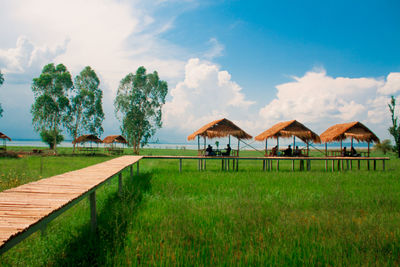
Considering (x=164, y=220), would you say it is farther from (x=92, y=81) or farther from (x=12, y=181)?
(x=92, y=81)

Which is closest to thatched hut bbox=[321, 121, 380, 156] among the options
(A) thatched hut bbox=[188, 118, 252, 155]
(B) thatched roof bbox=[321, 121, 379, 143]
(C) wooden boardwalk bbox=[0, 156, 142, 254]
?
(B) thatched roof bbox=[321, 121, 379, 143]

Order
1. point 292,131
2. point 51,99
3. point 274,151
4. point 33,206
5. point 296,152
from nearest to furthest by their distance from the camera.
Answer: point 33,206
point 292,131
point 296,152
point 274,151
point 51,99

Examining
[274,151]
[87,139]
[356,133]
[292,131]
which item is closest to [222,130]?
[274,151]

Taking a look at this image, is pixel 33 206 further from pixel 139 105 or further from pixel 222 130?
pixel 139 105

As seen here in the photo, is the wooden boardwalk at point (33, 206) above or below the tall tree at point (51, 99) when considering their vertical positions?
below

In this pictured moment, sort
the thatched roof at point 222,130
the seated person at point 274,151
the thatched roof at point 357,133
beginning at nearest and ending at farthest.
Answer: the thatched roof at point 222,130, the seated person at point 274,151, the thatched roof at point 357,133

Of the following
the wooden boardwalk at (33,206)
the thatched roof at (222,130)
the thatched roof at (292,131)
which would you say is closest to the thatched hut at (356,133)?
the thatched roof at (292,131)

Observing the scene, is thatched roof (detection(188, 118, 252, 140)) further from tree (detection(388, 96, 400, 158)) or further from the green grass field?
tree (detection(388, 96, 400, 158))

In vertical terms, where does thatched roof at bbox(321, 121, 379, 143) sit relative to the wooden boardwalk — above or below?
above

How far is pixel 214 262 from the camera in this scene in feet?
9.02

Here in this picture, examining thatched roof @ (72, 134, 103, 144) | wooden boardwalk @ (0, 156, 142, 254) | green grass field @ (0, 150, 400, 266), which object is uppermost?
thatched roof @ (72, 134, 103, 144)

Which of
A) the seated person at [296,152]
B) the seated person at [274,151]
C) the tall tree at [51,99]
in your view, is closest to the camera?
the seated person at [296,152]

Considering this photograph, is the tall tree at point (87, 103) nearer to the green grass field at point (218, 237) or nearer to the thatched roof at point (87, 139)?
the thatched roof at point (87, 139)

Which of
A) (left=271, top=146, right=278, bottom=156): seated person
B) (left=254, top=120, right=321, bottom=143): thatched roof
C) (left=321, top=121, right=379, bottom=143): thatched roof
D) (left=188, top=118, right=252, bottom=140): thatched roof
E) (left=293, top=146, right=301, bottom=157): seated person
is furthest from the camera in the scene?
(left=321, top=121, right=379, bottom=143): thatched roof
